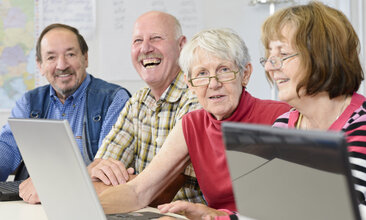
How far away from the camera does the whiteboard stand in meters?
3.33

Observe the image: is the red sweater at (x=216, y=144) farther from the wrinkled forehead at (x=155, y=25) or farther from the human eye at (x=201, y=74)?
the wrinkled forehead at (x=155, y=25)

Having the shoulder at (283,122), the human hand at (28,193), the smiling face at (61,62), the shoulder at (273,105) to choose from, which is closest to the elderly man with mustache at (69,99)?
the smiling face at (61,62)

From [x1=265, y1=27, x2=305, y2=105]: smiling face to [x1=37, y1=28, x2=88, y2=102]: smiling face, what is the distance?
1.56 meters

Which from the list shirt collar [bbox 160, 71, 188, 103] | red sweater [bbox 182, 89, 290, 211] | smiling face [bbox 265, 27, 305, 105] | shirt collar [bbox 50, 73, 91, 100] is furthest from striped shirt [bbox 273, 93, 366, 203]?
shirt collar [bbox 50, 73, 91, 100]

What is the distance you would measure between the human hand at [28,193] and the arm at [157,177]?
0.94 feet

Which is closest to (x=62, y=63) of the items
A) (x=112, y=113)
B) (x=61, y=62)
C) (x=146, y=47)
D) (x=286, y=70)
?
(x=61, y=62)

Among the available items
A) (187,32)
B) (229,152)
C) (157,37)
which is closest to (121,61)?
(187,32)

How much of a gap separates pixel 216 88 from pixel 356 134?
24.7 inches

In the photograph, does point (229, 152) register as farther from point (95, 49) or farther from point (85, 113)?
point (95, 49)

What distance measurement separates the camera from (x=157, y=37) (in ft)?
7.34

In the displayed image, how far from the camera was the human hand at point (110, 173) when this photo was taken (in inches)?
67.2

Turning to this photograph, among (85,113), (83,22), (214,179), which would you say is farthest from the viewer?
(83,22)

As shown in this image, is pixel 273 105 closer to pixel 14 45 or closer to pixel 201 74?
pixel 201 74

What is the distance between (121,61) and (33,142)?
2.29m
